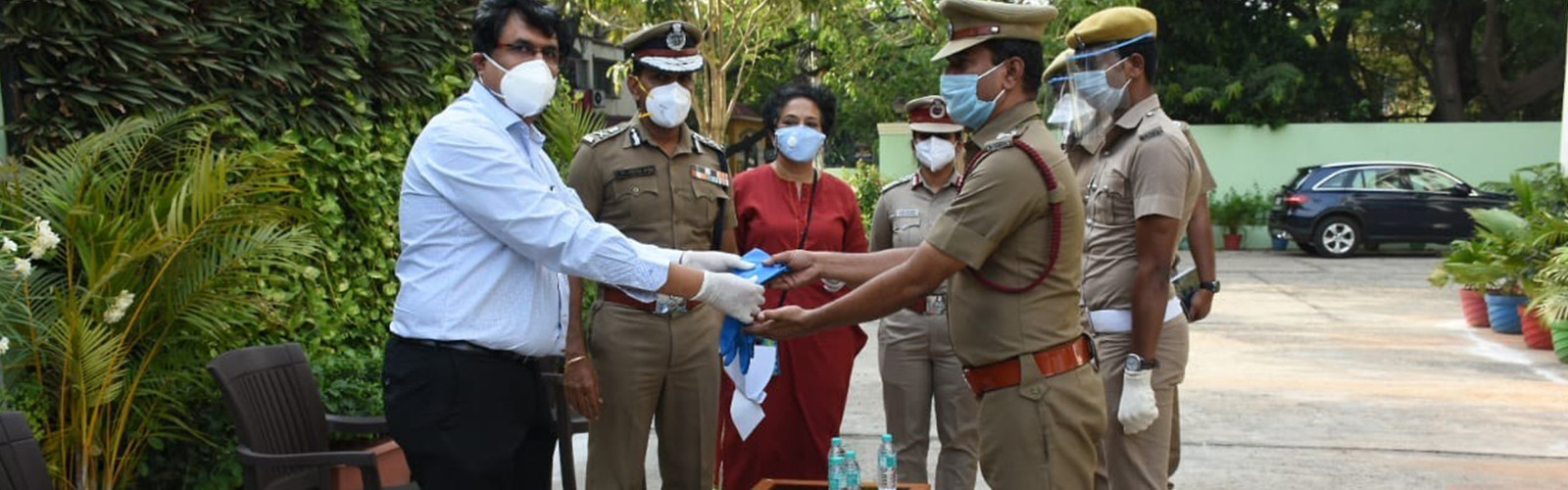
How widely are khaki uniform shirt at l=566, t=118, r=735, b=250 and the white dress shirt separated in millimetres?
1088

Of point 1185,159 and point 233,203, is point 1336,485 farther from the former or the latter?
point 233,203

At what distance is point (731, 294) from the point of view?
327 cm

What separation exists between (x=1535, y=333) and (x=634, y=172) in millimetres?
8201

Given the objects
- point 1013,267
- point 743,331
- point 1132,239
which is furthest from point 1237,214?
point 1013,267

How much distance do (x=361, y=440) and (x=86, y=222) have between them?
1.55 meters

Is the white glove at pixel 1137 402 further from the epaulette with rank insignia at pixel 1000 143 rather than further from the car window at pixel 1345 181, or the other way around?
the car window at pixel 1345 181

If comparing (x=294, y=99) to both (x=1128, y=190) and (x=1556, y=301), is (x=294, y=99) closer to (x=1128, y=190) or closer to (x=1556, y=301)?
(x=1128, y=190)

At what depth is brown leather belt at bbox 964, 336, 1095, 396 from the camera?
3.01 metres

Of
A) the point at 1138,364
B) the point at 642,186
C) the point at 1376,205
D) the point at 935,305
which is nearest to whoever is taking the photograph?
the point at 1138,364

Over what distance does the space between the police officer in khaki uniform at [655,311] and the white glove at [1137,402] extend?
124 cm

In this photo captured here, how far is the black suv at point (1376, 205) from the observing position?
18.4 meters

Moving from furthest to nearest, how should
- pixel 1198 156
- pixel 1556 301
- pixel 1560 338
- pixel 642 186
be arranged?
pixel 1560 338, pixel 1556 301, pixel 642 186, pixel 1198 156

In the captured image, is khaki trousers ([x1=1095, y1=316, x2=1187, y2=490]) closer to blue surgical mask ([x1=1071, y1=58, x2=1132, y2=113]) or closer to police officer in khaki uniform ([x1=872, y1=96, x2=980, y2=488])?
blue surgical mask ([x1=1071, y1=58, x2=1132, y2=113])

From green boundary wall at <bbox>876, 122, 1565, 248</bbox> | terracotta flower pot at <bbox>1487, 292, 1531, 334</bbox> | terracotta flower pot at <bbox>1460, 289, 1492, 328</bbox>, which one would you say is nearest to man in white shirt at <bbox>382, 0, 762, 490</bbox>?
terracotta flower pot at <bbox>1487, 292, 1531, 334</bbox>
